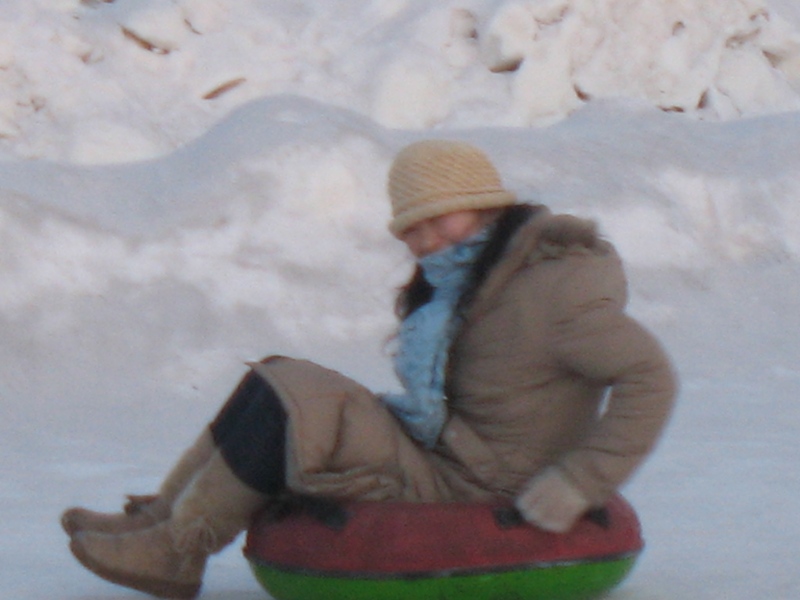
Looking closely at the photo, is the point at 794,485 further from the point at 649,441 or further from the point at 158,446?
the point at 158,446

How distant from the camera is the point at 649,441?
2.05 metres

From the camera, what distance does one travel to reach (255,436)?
212 centimetres

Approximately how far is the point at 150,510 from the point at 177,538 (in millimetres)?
103

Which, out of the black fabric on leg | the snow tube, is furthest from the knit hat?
the snow tube

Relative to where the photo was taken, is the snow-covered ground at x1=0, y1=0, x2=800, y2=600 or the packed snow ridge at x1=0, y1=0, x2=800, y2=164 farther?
the packed snow ridge at x1=0, y1=0, x2=800, y2=164

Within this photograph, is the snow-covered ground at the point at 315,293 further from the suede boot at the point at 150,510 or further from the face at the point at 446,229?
the face at the point at 446,229

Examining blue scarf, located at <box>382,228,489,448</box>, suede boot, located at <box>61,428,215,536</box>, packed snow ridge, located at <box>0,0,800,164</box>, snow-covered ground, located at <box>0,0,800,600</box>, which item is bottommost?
packed snow ridge, located at <box>0,0,800,164</box>

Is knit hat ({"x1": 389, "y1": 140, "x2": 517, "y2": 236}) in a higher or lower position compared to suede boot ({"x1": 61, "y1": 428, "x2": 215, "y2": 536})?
higher

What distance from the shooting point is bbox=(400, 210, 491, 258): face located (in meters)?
2.15

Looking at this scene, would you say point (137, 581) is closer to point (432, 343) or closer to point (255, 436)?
point (255, 436)

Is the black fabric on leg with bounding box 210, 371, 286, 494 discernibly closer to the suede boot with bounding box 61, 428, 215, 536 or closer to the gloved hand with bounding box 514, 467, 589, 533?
the suede boot with bounding box 61, 428, 215, 536

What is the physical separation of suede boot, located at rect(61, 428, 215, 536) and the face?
497 millimetres

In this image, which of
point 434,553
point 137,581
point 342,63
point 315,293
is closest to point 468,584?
point 434,553

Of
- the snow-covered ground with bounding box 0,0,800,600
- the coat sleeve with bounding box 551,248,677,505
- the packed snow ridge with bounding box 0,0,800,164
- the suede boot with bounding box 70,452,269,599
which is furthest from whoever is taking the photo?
the packed snow ridge with bounding box 0,0,800,164
